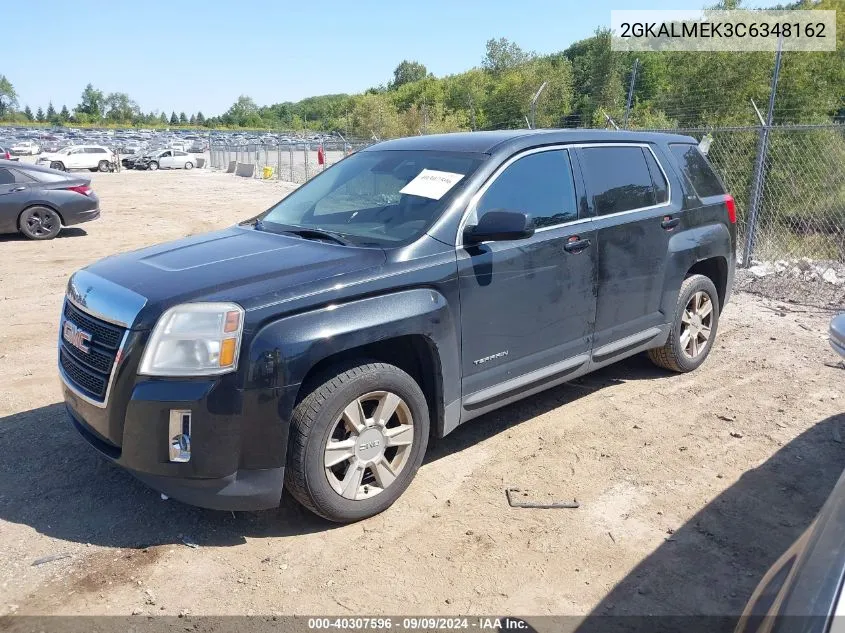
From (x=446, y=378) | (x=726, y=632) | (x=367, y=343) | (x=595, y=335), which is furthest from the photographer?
(x=595, y=335)

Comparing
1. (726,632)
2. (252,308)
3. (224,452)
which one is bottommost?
(726,632)

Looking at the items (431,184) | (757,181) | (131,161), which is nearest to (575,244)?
(431,184)

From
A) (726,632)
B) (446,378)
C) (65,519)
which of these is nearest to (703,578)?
(726,632)

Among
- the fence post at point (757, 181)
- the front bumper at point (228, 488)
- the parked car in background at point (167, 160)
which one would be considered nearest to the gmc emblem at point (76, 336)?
the front bumper at point (228, 488)

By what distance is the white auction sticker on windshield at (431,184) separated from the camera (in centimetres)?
392

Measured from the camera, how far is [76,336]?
3490mm

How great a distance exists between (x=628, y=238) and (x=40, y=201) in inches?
472

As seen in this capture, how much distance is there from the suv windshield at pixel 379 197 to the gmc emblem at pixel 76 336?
1293mm

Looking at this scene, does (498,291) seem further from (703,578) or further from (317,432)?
(703,578)

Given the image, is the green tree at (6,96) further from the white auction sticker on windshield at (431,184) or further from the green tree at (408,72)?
the white auction sticker on windshield at (431,184)

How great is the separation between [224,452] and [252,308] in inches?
25.8

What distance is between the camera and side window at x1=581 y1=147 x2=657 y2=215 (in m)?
4.57

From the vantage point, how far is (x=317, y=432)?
3.19 m

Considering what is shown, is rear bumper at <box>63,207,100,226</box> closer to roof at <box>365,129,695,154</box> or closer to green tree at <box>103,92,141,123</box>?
roof at <box>365,129,695,154</box>
